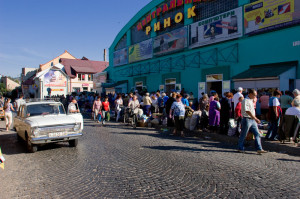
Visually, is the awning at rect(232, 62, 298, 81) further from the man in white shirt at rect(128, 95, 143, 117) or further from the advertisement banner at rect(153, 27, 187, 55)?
the advertisement banner at rect(153, 27, 187, 55)

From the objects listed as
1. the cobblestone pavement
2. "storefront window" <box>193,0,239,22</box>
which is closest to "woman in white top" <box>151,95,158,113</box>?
the cobblestone pavement

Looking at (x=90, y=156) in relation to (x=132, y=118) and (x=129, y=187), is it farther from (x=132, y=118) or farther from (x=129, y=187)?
(x=132, y=118)

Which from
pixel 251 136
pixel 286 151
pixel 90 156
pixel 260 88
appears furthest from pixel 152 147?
pixel 260 88

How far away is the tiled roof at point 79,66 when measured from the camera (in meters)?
50.1

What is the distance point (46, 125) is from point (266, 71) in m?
12.3

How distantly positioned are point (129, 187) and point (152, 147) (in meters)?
3.54

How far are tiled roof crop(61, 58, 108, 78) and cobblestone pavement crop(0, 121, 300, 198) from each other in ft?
143

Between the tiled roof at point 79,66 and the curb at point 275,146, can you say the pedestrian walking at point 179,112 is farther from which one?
the tiled roof at point 79,66

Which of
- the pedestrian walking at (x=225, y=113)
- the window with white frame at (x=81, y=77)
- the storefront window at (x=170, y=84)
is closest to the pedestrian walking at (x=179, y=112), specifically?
the pedestrian walking at (x=225, y=113)

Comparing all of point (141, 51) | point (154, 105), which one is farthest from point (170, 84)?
point (154, 105)

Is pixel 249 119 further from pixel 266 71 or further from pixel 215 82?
pixel 215 82

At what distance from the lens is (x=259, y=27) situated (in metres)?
15.6

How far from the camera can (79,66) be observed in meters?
52.2

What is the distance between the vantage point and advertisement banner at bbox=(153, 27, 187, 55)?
22.0 metres
